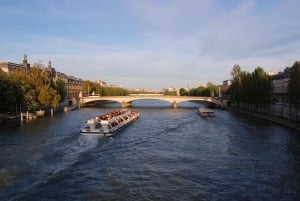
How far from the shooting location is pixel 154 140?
3612 centimetres

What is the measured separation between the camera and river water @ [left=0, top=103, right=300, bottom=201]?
61.4ft

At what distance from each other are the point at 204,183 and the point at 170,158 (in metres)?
6.88

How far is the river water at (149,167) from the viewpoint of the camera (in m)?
18.7

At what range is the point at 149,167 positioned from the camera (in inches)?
949

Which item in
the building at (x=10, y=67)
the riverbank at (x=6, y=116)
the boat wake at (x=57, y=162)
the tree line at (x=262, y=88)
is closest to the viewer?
the boat wake at (x=57, y=162)

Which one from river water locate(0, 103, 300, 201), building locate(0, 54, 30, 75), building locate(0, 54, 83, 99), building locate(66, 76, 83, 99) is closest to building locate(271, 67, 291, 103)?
river water locate(0, 103, 300, 201)

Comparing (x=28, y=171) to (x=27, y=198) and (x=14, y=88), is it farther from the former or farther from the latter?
(x=14, y=88)

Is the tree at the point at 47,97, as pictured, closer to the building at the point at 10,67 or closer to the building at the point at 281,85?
the building at the point at 10,67

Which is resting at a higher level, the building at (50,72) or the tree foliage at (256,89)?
the building at (50,72)

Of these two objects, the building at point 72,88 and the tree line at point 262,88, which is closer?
the tree line at point 262,88

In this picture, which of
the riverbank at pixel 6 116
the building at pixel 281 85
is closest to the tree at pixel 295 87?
the building at pixel 281 85

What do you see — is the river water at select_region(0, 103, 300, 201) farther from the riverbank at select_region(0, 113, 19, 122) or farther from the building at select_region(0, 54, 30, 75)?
the building at select_region(0, 54, 30, 75)

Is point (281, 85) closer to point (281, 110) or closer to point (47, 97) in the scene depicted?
point (281, 110)

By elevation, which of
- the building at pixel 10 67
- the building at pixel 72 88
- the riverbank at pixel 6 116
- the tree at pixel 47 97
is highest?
the building at pixel 10 67
